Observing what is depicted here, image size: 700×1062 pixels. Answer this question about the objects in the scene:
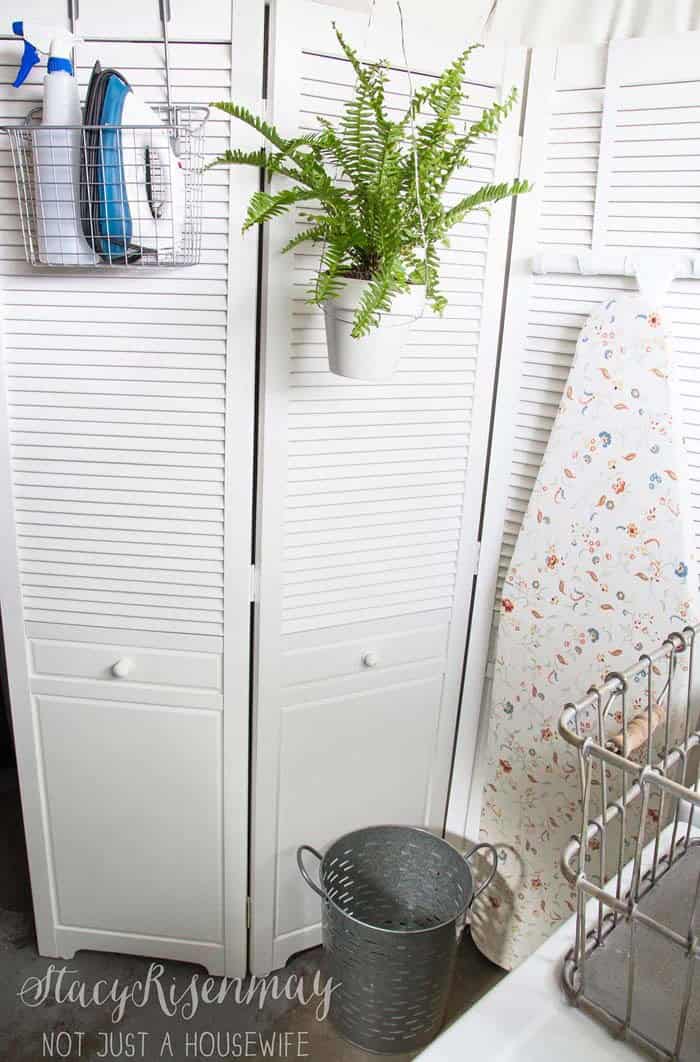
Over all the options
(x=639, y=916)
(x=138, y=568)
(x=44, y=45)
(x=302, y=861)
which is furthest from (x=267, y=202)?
(x=302, y=861)

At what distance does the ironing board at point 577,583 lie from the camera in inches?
58.9

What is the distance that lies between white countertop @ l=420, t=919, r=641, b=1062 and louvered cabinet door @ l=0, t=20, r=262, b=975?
90 cm

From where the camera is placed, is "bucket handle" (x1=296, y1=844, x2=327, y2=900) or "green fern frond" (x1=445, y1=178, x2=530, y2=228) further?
"bucket handle" (x1=296, y1=844, x2=327, y2=900)

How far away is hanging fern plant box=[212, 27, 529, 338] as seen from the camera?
49.2 inches

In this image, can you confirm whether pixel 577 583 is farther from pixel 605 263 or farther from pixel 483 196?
pixel 483 196

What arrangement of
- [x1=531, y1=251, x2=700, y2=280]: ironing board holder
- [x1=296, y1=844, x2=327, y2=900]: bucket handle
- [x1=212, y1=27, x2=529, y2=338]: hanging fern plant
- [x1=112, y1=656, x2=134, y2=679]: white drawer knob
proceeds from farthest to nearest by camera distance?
[x1=296, y1=844, x2=327, y2=900]: bucket handle, [x1=112, y1=656, x2=134, y2=679]: white drawer knob, [x1=531, y1=251, x2=700, y2=280]: ironing board holder, [x1=212, y1=27, x2=529, y2=338]: hanging fern plant

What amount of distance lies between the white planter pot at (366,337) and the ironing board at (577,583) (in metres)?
0.40

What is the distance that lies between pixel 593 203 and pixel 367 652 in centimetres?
96

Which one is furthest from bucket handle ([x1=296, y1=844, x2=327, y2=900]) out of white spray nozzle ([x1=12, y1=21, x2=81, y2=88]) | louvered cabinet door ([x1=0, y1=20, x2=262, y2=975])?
white spray nozzle ([x1=12, y1=21, x2=81, y2=88])

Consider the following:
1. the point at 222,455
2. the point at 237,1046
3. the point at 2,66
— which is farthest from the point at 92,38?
the point at 237,1046

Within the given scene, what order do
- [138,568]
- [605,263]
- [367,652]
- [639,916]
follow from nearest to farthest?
1. [639,916]
2. [605,263]
3. [138,568]
4. [367,652]

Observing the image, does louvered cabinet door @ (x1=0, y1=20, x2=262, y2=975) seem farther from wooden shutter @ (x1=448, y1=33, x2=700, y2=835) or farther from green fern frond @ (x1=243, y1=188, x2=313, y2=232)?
wooden shutter @ (x1=448, y1=33, x2=700, y2=835)

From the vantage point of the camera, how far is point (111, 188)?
4.24 ft

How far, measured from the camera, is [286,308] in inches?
58.6
